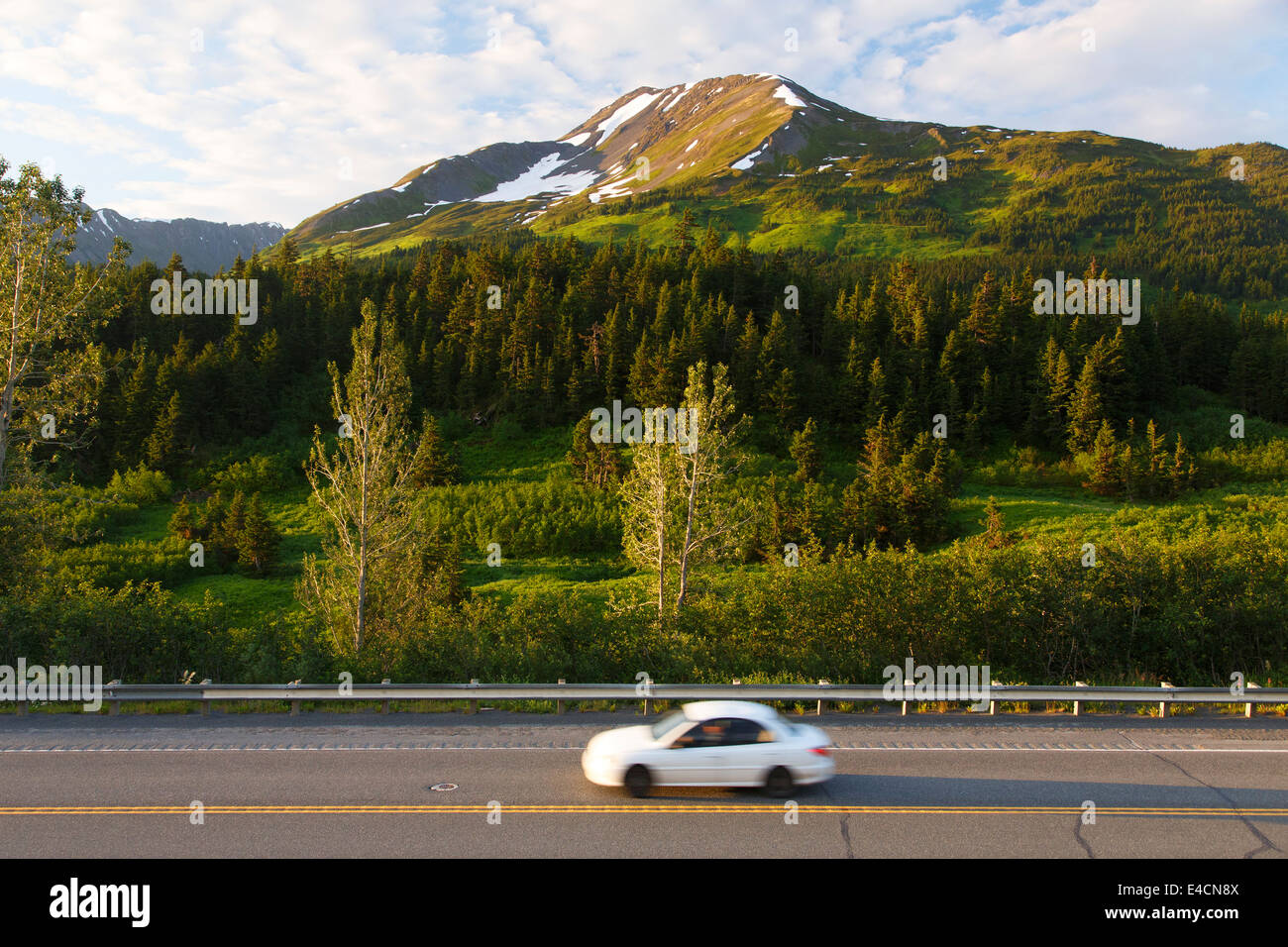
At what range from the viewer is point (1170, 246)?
6053 inches

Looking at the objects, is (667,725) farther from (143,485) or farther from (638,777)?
(143,485)

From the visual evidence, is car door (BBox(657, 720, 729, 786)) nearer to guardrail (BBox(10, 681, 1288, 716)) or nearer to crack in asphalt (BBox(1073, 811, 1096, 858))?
guardrail (BBox(10, 681, 1288, 716))

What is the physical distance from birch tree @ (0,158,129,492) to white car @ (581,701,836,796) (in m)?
18.6

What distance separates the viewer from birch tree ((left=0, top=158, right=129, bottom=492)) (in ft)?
66.8

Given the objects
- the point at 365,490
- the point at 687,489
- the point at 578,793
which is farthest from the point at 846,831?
the point at 687,489

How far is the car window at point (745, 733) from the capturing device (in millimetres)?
10461

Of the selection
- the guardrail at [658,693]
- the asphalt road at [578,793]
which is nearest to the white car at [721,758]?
the asphalt road at [578,793]

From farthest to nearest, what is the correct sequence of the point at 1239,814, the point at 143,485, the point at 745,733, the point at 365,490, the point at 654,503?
the point at 143,485 < the point at 654,503 < the point at 365,490 < the point at 745,733 < the point at 1239,814

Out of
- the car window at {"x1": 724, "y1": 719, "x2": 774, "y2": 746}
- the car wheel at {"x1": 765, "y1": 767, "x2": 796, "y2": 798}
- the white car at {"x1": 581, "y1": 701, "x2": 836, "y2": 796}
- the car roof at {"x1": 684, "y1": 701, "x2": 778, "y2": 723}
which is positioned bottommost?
the car wheel at {"x1": 765, "y1": 767, "x2": 796, "y2": 798}

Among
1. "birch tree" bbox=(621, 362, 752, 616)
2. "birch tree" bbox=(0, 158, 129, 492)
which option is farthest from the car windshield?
"birch tree" bbox=(0, 158, 129, 492)

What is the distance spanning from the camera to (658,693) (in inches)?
559

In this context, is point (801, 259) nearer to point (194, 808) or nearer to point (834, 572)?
point (834, 572)

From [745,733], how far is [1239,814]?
6.45 meters

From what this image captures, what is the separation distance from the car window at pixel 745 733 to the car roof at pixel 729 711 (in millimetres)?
97
